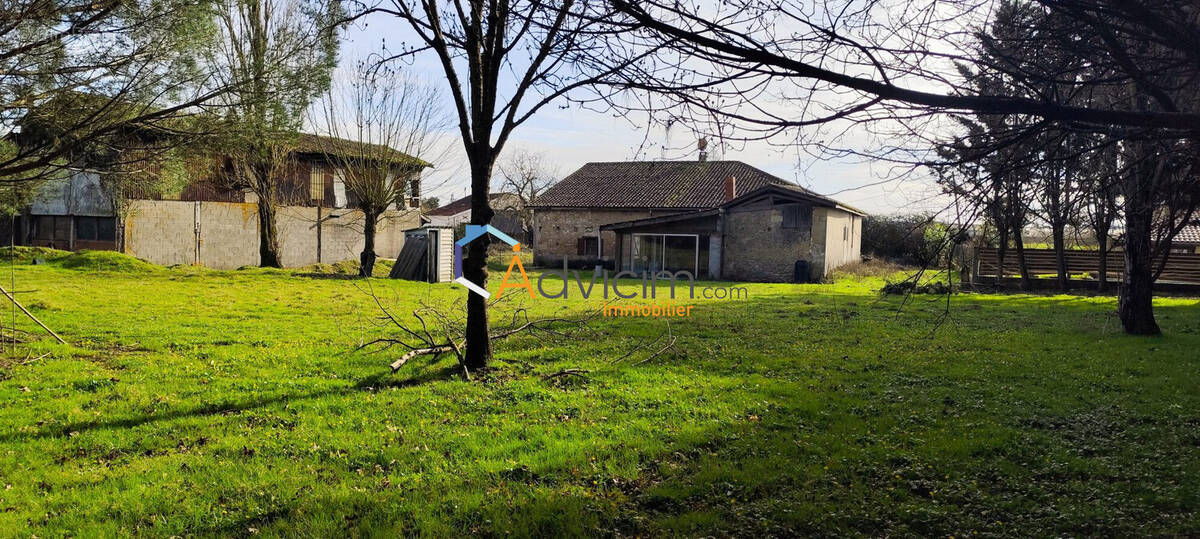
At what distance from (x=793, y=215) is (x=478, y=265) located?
2113 centimetres

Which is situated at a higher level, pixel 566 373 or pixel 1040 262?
pixel 1040 262

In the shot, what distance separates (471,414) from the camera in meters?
6.21

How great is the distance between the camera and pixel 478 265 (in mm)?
7816

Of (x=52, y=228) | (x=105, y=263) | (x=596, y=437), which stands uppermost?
(x=52, y=228)

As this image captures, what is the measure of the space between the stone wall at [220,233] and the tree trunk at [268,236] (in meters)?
0.96

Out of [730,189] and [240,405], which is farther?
[730,189]

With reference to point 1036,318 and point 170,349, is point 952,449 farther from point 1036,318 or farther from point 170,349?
point 1036,318

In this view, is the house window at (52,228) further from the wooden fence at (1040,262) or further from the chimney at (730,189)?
the wooden fence at (1040,262)

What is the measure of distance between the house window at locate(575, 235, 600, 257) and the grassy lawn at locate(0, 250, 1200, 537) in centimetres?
2451

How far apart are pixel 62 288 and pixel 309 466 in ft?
49.6

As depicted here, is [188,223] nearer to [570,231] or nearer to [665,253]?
[570,231]

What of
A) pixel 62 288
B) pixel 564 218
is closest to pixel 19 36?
pixel 62 288

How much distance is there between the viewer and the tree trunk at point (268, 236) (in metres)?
25.3

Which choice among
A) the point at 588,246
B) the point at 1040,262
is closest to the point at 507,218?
the point at 588,246
